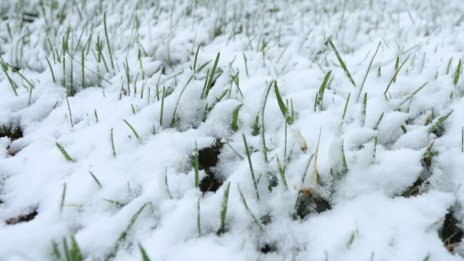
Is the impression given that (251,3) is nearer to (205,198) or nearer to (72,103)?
(72,103)

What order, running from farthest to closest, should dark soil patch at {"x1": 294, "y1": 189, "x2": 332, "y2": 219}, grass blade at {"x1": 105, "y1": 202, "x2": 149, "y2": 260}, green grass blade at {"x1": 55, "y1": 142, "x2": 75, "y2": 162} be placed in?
green grass blade at {"x1": 55, "y1": 142, "x2": 75, "y2": 162}, dark soil patch at {"x1": 294, "y1": 189, "x2": 332, "y2": 219}, grass blade at {"x1": 105, "y1": 202, "x2": 149, "y2": 260}

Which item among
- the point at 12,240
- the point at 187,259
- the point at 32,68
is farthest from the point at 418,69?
the point at 32,68

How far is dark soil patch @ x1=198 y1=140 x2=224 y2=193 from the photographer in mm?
914

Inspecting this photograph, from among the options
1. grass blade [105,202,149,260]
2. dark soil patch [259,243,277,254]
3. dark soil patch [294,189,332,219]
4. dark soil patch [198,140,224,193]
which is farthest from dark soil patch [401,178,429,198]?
grass blade [105,202,149,260]

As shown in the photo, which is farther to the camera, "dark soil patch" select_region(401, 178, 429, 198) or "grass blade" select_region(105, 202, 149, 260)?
"dark soil patch" select_region(401, 178, 429, 198)

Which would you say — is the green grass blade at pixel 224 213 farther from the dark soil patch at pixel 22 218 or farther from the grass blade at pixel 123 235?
the dark soil patch at pixel 22 218

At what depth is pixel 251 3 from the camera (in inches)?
113

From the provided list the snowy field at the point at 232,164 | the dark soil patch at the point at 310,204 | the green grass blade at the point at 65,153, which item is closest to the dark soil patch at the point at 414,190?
the snowy field at the point at 232,164

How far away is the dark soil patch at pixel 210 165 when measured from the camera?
3.00 feet

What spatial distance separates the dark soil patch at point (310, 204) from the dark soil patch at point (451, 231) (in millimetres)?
235

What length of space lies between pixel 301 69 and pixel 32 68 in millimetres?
1163

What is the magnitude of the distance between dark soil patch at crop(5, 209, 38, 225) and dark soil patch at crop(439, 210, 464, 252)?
87 centimetres

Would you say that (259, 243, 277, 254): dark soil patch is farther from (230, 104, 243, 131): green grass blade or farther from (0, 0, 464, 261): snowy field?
(230, 104, 243, 131): green grass blade

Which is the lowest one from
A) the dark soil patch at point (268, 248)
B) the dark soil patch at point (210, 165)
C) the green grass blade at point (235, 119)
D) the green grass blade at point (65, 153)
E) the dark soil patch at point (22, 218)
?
the dark soil patch at point (22, 218)
